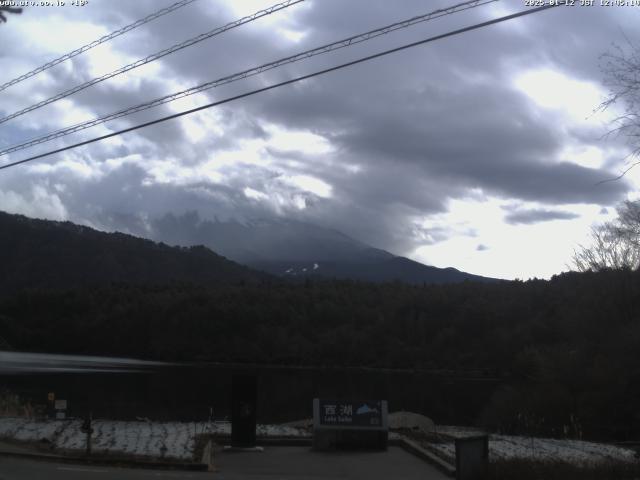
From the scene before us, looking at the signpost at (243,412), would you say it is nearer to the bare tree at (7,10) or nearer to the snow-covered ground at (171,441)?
the snow-covered ground at (171,441)

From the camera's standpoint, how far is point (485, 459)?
15.1 m

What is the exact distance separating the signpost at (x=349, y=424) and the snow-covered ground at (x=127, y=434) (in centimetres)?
247

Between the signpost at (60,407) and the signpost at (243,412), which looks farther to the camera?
the signpost at (60,407)

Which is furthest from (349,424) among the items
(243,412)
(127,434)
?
(127,434)

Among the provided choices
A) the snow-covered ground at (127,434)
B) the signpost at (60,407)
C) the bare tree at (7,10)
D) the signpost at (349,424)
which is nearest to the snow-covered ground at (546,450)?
the signpost at (349,424)

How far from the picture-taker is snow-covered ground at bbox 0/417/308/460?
1944cm

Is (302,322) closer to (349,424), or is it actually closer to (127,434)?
(127,434)

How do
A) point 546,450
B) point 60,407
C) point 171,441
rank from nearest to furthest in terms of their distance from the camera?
point 171,441 < point 60,407 < point 546,450

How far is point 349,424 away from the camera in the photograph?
21547 millimetres

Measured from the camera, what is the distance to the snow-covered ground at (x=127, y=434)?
63.8 ft

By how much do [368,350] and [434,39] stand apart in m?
120

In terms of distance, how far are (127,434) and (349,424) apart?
643 cm

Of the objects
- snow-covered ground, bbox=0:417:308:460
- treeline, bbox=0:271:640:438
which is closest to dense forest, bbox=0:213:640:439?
treeline, bbox=0:271:640:438

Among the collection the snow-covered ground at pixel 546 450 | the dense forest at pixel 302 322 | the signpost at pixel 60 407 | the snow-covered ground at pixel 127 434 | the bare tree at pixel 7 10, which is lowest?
the snow-covered ground at pixel 546 450
